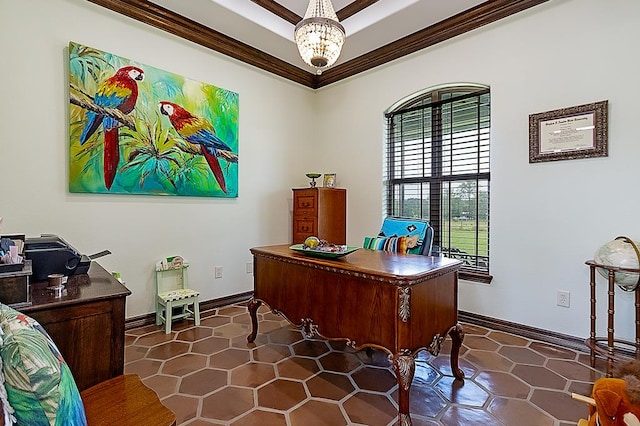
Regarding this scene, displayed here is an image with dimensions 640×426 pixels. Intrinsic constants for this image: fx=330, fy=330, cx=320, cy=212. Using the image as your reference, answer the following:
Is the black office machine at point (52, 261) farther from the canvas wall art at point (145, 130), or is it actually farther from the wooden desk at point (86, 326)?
the canvas wall art at point (145, 130)

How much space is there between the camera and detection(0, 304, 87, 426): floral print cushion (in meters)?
0.70

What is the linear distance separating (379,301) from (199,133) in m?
2.66

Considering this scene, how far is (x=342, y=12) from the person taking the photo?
345cm

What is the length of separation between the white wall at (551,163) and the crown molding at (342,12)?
11cm

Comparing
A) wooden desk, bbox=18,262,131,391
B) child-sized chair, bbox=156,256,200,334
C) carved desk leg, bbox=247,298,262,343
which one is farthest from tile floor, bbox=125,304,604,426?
wooden desk, bbox=18,262,131,391

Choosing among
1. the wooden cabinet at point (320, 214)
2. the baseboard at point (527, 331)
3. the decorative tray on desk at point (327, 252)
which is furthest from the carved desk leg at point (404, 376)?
the wooden cabinet at point (320, 214)

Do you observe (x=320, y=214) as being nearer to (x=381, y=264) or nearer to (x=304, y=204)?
(x=304, y=204)

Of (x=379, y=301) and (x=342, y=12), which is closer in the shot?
(x=379, y=301)

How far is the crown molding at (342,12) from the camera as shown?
115 inches

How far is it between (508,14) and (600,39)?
30.1 inches

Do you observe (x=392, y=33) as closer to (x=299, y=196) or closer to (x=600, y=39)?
(x=600, y=39)

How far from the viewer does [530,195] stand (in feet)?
9.41

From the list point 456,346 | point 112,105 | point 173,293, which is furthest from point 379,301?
point 112,105

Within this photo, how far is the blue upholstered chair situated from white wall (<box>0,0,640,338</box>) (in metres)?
0.92
